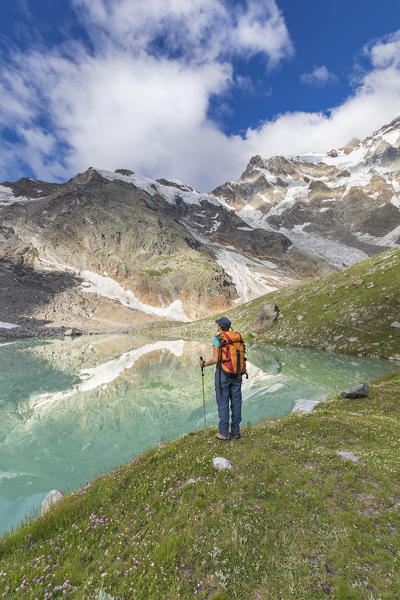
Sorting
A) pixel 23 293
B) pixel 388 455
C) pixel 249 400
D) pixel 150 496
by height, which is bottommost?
pixel 249 400

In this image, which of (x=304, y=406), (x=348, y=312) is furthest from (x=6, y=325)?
(x=304, y=406)

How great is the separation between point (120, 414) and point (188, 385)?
396 inches

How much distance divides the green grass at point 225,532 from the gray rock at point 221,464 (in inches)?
9.4

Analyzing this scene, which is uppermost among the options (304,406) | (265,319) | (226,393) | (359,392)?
(265,319)

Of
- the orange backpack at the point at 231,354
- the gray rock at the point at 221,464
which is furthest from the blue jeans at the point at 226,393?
the gray rock at the point at 221,464

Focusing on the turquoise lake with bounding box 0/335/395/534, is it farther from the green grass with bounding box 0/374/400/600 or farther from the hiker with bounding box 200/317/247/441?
the hiker with bounding box 200/317/247/441

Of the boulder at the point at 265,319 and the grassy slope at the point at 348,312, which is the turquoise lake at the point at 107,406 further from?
the boulder at the point at 265,319

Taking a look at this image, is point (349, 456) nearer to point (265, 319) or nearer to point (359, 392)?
point (359, 392)

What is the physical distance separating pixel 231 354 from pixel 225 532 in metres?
5.73

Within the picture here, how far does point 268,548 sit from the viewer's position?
5.68 meters

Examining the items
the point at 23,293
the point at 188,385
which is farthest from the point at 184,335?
the point at 23,293

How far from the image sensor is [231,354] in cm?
1091

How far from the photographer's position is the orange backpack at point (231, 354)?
10844mm

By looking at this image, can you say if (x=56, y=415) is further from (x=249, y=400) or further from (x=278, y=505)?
(x=278, y=505)
